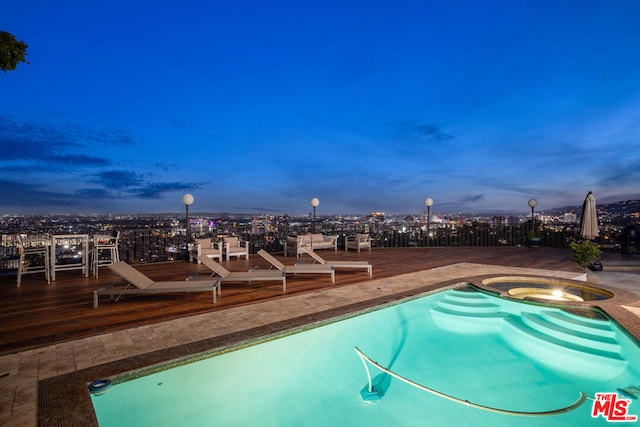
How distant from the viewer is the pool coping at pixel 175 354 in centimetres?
202

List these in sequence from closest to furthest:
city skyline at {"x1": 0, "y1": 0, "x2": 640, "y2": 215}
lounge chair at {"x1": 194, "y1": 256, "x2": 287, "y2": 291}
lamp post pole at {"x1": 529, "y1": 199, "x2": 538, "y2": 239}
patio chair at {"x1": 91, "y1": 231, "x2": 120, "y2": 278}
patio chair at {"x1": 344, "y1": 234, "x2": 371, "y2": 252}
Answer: lounge chair at {"x1": 194, "y1": 256, "x2": 287, "y2": 291}, patio chair at {"x1": 91, "y1": 231, "x2": 120, "y2": 278}, patio chair at {"x1": 344, "y1": 234, "x2": 371, "y2": 252}, lamp post pole at {"x1": 529, "y1": 199, "x2": 538, "y2": 239}, city skyline at {"x1": 0, "y1": 0, "x2": 640, "y2": 215}

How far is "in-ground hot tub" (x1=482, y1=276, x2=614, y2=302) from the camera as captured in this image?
5.25m

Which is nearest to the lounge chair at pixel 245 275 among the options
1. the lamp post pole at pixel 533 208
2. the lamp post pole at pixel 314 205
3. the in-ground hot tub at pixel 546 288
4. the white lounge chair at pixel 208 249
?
the white lounge chair at pixel 208 249

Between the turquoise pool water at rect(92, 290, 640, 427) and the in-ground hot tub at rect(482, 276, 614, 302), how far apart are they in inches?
42.0

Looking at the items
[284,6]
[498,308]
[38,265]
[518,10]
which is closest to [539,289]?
[498,308]

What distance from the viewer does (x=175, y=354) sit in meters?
2.83

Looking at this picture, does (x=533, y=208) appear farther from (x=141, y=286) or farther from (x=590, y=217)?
(x=141, y=286)

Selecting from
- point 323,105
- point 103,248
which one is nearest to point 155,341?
point 103,248

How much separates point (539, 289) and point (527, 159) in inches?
647

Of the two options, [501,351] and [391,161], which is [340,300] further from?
[391,161]

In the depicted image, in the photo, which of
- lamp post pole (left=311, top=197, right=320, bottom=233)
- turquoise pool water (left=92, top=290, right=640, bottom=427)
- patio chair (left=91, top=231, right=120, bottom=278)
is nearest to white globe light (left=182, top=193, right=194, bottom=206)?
patio chair (left=91, top=231, right=120, bottom=278)

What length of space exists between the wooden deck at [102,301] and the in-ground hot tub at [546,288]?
1831mm

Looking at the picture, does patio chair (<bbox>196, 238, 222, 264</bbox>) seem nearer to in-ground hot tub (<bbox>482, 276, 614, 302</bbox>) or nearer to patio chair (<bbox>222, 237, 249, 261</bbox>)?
patio chair (<bbox>222, 237, 249, 261</bbox>)

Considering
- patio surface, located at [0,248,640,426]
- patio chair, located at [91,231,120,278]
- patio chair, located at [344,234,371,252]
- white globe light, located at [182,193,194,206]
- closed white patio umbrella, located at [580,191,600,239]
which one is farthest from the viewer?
patio chair, located at [344,234,371,252]
